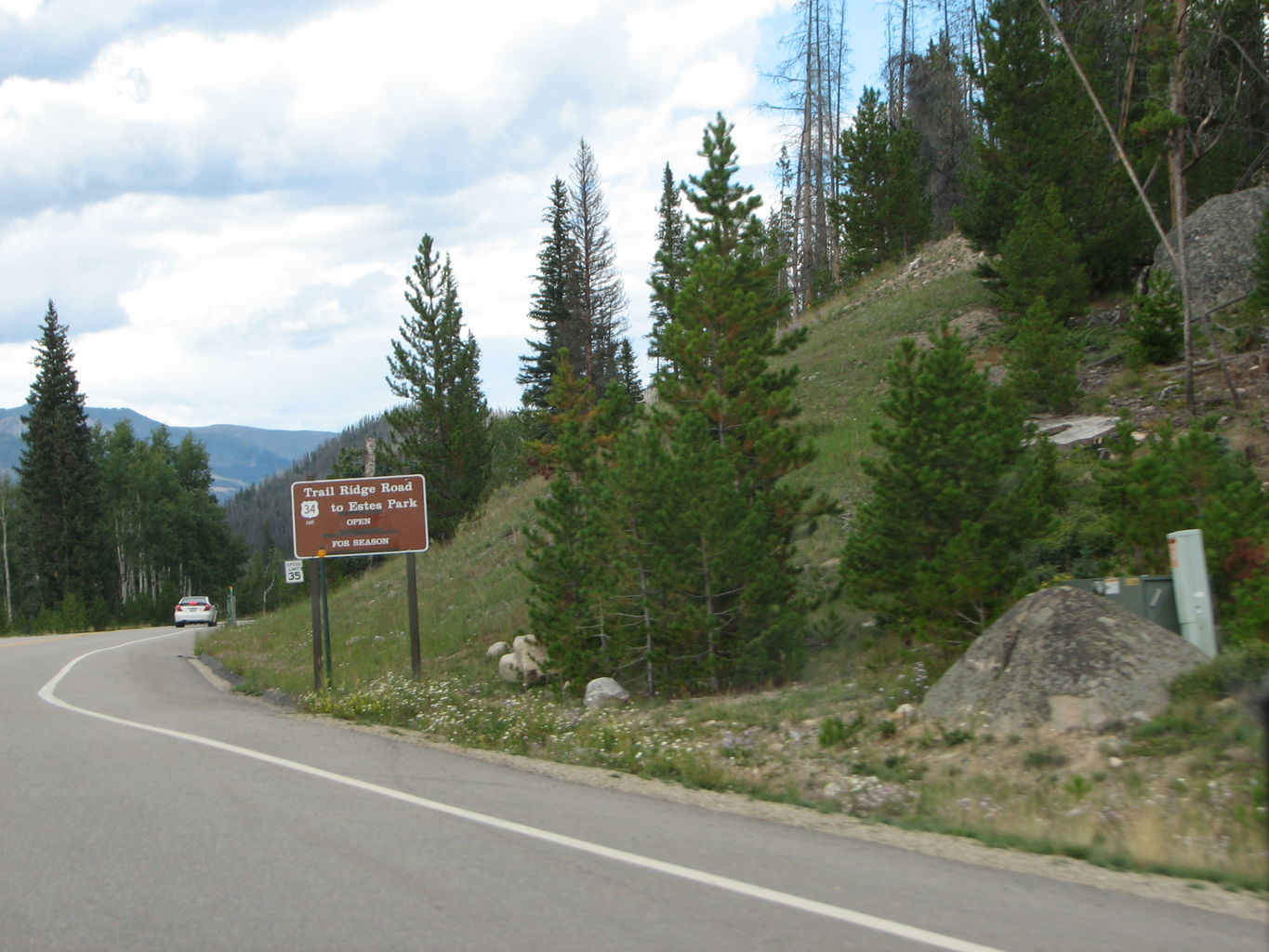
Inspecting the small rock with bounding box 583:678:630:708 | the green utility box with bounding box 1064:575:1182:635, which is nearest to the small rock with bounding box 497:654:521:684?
the small rock with bounding box 583:678:630:708

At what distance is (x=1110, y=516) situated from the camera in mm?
12195

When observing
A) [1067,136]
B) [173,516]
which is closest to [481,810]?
Result: [1067,136]

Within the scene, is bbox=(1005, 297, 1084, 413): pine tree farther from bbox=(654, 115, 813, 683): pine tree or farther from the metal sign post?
the metal sign post

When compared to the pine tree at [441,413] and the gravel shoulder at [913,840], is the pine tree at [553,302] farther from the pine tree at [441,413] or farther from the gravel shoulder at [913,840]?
the gravel shoulder at [913,840]

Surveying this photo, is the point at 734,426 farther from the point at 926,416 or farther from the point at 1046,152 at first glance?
the point at 1046,152

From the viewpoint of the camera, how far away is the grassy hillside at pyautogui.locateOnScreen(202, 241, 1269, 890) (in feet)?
23.2

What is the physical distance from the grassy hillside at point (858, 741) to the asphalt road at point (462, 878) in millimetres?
1305

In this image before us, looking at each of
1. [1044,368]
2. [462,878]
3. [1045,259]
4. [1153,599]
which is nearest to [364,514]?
[1153,599]

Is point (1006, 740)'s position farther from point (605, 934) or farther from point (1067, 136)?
point (1067, 136)

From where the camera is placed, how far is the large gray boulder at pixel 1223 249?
22781 millimetres

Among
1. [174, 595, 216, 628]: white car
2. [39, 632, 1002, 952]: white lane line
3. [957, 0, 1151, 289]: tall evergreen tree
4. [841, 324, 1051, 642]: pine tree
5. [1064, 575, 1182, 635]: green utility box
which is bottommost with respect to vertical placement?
[39, 632, 1002, 952]: white lane line

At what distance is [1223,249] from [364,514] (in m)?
19.6

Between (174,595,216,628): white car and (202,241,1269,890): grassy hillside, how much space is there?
31.2 meters

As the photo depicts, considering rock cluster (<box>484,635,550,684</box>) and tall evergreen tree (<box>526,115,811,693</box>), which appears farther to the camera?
rock cluster (<box>484,635,550,684</box>)
